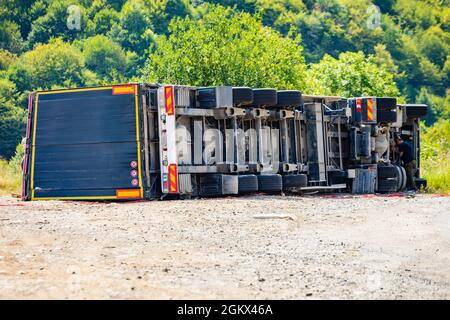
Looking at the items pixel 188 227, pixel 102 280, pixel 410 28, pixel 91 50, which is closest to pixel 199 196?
pixel 188 227

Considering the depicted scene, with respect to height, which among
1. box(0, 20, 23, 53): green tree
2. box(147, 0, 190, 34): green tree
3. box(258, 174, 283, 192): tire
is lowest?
box(258, 174, 283, 192): tire

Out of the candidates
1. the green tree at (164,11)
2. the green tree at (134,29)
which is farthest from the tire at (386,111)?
the green tree at (164,11)

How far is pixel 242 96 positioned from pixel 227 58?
2630 cm

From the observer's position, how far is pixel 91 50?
12606 cm

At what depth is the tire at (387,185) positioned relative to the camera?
24.3 metres

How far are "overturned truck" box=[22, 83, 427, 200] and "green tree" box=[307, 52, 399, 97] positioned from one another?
3703 cm

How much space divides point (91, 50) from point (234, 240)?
115 m

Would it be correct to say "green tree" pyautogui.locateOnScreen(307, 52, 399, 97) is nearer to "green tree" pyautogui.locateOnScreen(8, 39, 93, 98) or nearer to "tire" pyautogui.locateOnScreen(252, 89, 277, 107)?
"tire" pyautogui.locateOnScreen(252, 89, 277, 107)

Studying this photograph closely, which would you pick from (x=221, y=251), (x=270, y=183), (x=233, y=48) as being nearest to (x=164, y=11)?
(x=233, y=48)

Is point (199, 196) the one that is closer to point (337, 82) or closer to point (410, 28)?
point (337, 82)

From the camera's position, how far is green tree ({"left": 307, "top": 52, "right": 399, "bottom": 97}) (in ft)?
195

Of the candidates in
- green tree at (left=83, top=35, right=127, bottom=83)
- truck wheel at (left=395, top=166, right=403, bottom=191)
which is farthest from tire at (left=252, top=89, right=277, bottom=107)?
green tree at (left=83, top=35, right=127, bottom=83)

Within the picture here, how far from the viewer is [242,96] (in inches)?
794
